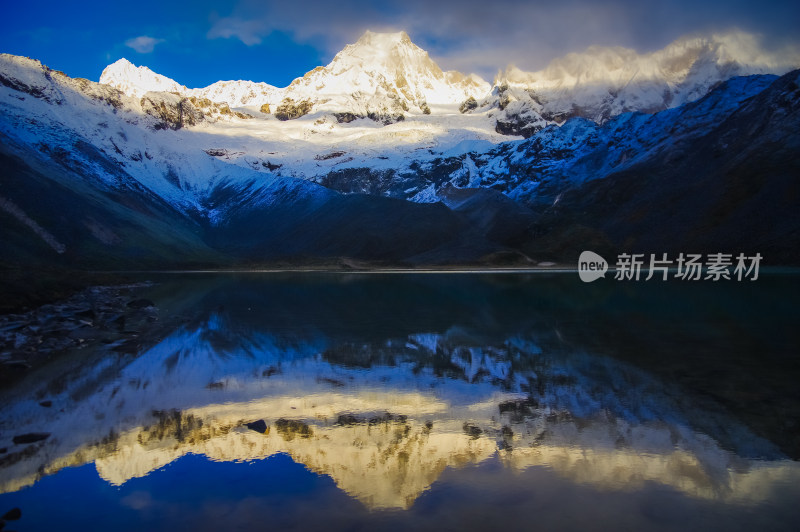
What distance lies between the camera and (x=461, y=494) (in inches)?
363

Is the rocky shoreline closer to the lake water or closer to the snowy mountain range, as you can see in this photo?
the lake water

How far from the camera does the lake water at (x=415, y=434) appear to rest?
28.6 feet

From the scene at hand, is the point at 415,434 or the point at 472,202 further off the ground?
the point at 472,202

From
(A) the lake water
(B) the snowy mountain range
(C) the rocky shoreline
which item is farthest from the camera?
(B) the snowy mountain range

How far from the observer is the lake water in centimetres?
872

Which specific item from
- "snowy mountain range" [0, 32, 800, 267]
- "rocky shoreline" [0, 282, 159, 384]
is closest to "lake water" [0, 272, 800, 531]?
"rocky shoreline" [0, 282, 159, 384]

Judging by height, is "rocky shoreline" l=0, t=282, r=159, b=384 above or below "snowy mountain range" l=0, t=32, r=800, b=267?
below

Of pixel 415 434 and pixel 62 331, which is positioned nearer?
pixel 415 434

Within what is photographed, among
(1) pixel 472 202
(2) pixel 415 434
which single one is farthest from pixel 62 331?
(1) pixel 472 202

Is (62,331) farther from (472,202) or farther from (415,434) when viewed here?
(472,202)

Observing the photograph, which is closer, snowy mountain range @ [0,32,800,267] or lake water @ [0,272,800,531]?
lake water @ [0,272,800,531]

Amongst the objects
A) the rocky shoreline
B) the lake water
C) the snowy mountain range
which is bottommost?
the rocky shoreline

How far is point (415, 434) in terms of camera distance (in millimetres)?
12164

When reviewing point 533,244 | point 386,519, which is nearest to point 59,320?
point 386,519
